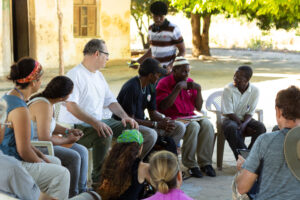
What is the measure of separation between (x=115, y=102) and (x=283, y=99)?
2.68 m

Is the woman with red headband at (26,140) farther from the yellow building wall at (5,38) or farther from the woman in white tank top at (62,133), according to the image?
the yellow building wall at (5,38)

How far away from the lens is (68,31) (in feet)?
59.9

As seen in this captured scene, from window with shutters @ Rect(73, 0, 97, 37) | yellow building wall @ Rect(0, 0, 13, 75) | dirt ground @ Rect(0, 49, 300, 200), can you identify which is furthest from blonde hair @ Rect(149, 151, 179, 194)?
window with shutters @ Rect(73, 0, 97, 37)

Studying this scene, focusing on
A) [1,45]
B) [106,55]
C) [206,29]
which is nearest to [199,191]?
[106,55]

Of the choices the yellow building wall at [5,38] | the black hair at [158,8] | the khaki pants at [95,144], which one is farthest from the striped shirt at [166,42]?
the yellow building wall at [5,38]

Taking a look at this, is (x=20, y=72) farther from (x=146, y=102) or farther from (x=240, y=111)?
(x=240, y=111)

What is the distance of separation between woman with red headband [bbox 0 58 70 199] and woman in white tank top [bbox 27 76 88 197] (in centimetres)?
31

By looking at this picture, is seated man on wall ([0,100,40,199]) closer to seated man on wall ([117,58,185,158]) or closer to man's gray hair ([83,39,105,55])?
man's gray hair ([83,39,105,55])

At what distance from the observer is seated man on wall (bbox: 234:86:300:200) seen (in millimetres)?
3090

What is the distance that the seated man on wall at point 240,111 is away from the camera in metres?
6.07

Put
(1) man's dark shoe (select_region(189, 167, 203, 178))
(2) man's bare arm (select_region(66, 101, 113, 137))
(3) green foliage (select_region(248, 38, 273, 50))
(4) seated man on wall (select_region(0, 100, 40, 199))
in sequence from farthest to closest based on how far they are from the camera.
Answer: (3) green foliage (select_region(248, 38, 273, 50)) → (1) man's dark shoe (select_region(189, 167, 203, 178)) → (2) man's bare arm (select_region(66, 101, 113, 137)) → (4) seated man on wall (select_region(0, 100, 40, 199))

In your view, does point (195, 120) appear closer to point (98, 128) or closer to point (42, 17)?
point (98, 128)

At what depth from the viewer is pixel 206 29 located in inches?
1075

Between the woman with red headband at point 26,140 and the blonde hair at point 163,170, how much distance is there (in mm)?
1206
